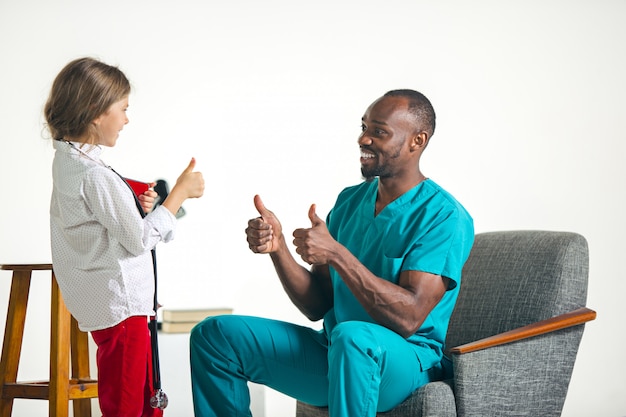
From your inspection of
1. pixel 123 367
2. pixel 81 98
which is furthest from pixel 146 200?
pixel 123 367

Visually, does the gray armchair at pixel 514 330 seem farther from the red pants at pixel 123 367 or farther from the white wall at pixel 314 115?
the white wall at pixel 314 115

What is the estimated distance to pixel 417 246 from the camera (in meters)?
1.89

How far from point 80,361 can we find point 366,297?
1174 millimetres

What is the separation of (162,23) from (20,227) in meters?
0.92

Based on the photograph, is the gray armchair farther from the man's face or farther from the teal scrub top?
the man's face

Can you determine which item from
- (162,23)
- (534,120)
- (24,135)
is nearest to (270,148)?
(162,23)

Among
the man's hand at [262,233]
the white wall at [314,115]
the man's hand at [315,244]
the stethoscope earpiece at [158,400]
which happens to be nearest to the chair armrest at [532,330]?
the man's hand at [315,244]

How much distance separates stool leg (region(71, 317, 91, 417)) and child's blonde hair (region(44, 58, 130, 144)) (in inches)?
30.9

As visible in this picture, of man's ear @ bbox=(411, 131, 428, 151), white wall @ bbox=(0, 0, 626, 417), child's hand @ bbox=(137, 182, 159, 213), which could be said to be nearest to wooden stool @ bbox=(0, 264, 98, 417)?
child's hand @ bbox=(137, 182, 159, 213)

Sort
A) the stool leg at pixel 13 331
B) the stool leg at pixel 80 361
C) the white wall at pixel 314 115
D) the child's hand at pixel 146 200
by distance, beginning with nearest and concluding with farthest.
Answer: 1. the child's hand at pixel 146 200
2. the stool leg at pixel 13 331
3. the stool leg at pixel 80 361
4. the white wall at pixel 314 115

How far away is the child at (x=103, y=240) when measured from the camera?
1.89 meters

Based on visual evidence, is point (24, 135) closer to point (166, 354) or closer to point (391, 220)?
point (166, 354)

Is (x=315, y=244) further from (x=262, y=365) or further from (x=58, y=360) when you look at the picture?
(x=58, y=360)

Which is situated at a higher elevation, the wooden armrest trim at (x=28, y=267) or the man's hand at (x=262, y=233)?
the man's hand at (x=262, y=233)
